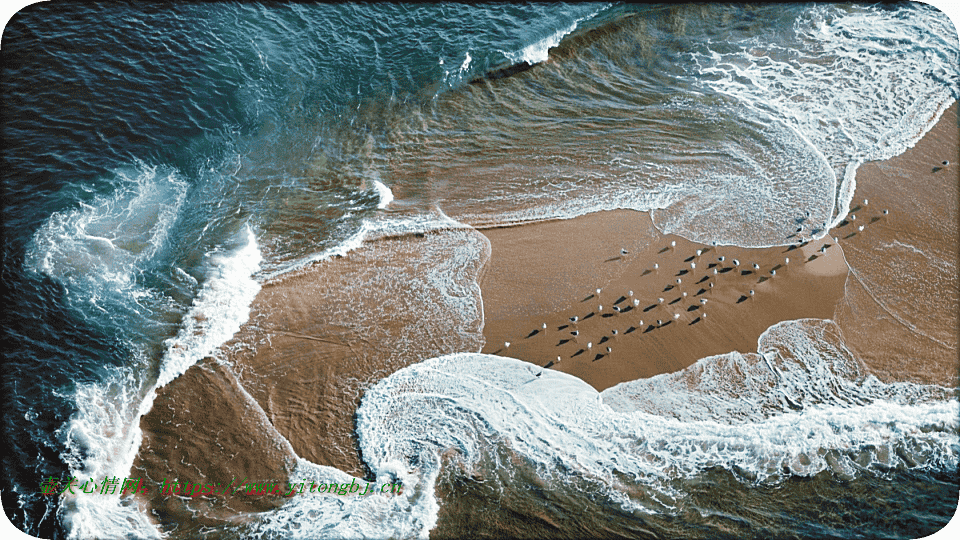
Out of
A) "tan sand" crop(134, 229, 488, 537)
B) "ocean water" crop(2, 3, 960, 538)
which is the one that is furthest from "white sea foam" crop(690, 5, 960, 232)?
"tan sand" crop(134, 229, 488, 537)

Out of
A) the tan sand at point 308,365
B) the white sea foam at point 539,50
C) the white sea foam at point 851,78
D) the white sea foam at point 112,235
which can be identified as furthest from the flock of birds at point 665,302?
the white sea foam at point 112,235

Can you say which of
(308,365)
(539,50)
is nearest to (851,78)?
(539,50)

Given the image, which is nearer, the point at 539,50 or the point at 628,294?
the point at 628,294

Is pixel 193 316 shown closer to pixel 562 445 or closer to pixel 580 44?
pixel 562 445

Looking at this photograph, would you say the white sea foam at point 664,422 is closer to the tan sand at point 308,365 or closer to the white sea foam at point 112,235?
the tan sand at point 308,365

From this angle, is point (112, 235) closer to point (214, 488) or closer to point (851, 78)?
point (214, 488)

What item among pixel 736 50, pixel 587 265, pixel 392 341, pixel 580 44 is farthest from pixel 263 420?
pixel 736 50
